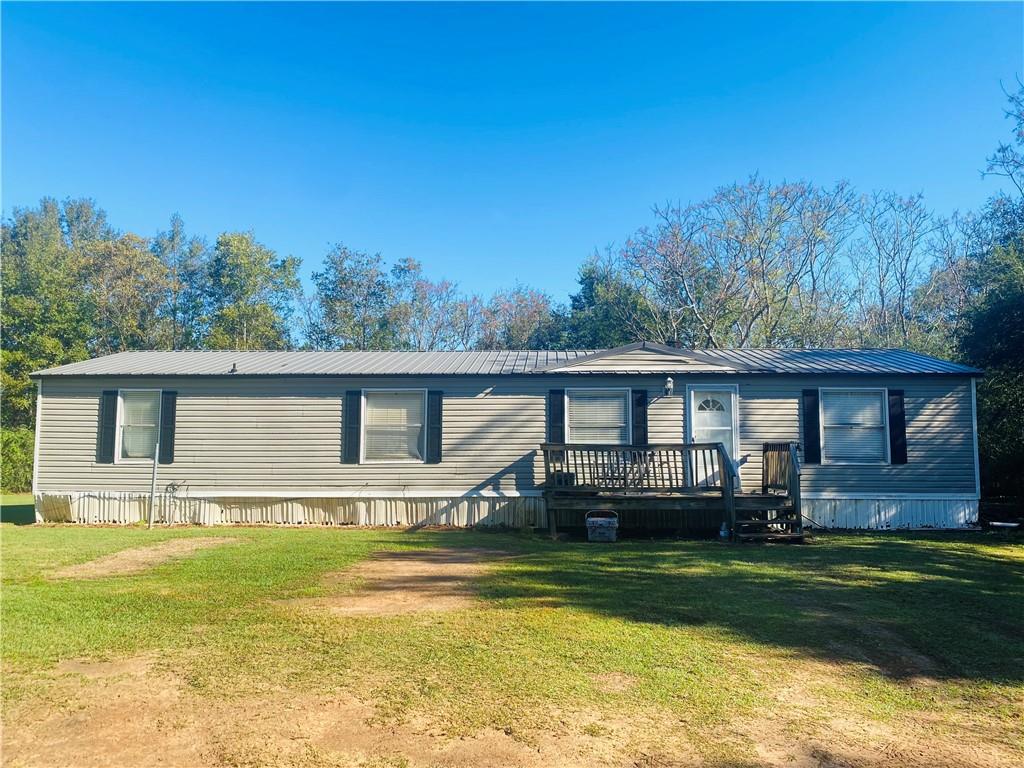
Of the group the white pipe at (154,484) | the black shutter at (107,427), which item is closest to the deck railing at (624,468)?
the white pipe at (154,484)

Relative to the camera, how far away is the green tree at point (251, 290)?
101 ft

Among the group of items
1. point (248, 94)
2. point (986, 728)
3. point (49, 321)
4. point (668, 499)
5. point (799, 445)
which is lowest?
point (986, 728)

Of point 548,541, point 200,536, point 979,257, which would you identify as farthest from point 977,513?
point 979,257

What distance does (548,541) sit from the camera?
10.9 meters

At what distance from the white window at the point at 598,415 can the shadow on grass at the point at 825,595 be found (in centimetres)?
277

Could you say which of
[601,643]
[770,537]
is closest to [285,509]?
[770,537]

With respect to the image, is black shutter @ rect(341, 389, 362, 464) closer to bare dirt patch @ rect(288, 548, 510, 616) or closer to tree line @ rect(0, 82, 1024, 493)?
bare dirt patch @ rect(288, 548, 510, 616)

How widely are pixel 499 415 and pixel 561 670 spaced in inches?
334

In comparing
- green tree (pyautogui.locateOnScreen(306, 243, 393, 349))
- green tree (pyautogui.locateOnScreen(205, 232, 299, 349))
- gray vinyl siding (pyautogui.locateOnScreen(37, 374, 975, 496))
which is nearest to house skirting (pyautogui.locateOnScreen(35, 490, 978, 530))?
gray vinyl siding (pyautogui.locateOnScreen(37, 374, 975, 496))

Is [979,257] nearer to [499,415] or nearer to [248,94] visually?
[499,415]

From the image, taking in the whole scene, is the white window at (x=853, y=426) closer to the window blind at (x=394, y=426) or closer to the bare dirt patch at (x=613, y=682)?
the window blind at (x=394, y=426)

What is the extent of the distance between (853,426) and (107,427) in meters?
13.9

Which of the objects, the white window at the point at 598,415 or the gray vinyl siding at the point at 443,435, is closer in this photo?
the gray vinyl siding at the point at 443,435

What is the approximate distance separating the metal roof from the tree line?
30.3 feet
